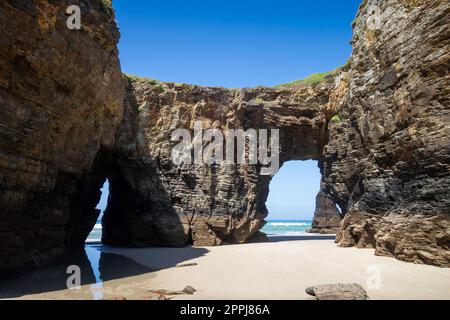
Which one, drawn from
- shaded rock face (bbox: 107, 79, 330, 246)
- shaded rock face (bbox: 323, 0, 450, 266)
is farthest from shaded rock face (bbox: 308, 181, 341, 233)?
shaded rock face (bbox: 323, 0, 450, 266)

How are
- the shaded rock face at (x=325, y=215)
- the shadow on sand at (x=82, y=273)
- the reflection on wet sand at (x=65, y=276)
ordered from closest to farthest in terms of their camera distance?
the reflection on wet sand at (x=65, y=276) < the shadow on sand at (x=82, y=273) < the shaded rock face at (x=325, y=215)

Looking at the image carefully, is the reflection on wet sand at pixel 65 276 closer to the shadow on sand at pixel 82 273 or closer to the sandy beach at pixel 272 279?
the shadow on sand at pixel 82 273

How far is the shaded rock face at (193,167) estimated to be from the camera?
2366 centimetres

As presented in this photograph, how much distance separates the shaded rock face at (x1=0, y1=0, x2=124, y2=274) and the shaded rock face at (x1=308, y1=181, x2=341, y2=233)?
3885cm

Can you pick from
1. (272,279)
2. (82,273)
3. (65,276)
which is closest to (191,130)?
(82,273)

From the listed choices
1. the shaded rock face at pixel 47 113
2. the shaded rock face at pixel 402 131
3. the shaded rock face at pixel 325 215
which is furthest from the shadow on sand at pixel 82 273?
the shaded rock face at pixel 325 215

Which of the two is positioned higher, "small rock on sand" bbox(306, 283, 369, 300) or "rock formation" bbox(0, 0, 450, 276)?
"rock formation" bbox(0, 0, 450, 276)

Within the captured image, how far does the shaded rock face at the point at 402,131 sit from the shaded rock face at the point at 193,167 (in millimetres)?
8156

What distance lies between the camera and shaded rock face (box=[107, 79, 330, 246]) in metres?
23.7

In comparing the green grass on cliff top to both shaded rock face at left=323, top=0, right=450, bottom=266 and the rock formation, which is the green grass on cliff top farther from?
shaded rock face at left=323, top=0, right=450, bottom=266
